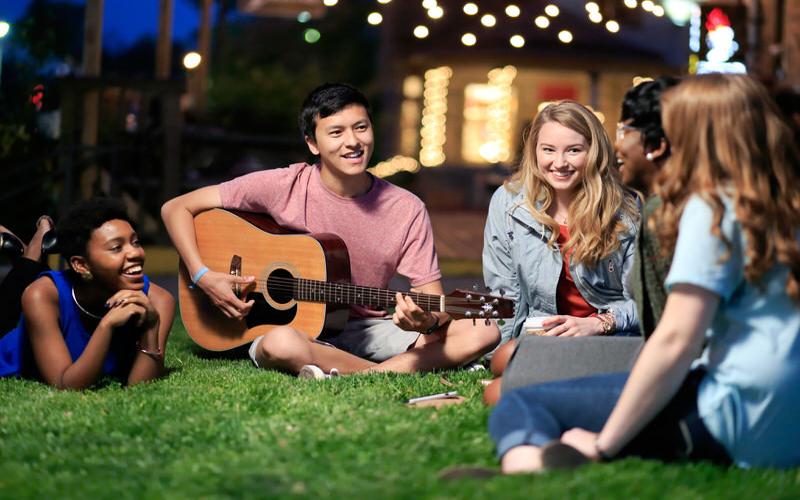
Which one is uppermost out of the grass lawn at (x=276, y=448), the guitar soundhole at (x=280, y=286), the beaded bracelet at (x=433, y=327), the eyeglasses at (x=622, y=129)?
the eyeglasses at (x=622, y=129)

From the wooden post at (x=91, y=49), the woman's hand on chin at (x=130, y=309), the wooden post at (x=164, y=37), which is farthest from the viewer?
the wooden post at (x=164, y=37)

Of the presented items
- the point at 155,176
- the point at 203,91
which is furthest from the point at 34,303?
the point at 203,91

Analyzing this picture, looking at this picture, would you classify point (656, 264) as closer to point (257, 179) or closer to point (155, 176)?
point (257, 179)

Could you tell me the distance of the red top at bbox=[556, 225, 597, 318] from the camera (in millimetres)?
4895

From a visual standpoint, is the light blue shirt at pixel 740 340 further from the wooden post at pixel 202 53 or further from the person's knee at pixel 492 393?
the wooden post at pixel 202 53

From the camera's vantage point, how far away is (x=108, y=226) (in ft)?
15.7

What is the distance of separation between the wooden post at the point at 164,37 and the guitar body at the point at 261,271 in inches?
336

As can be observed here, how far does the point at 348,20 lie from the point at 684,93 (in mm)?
27820

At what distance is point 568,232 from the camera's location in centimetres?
488

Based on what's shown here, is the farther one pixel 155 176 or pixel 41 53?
pixel 155 176

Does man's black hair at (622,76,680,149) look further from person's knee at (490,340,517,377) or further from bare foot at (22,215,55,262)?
bare foot at (22,215,55,262)

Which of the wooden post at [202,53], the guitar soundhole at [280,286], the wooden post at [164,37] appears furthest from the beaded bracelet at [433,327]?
the wooden post at [202,53]

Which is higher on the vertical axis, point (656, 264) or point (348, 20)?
point (348, 20)

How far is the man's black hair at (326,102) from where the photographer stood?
5332 millimetres
